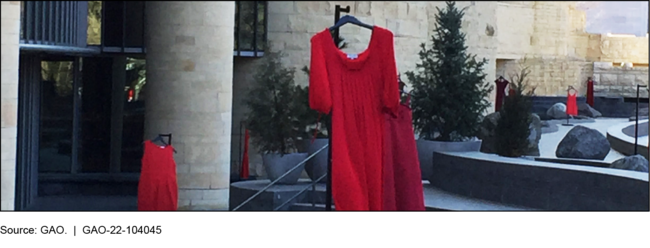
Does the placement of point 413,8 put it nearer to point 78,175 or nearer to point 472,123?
point 472,123

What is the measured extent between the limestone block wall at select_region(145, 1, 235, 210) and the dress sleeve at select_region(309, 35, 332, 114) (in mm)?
2426

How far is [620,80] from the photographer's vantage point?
5715 millimetres

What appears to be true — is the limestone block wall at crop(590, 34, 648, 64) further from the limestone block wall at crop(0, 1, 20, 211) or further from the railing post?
the limestone block wall at crop(0, 1, 20, 211)

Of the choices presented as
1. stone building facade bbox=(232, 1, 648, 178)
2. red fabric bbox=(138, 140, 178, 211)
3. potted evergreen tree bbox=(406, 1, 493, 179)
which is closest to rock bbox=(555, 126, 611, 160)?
stone building facade bbox=(232, 1, 648, 178)

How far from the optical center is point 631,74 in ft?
18.5

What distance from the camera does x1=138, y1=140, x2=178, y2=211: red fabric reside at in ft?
18.8

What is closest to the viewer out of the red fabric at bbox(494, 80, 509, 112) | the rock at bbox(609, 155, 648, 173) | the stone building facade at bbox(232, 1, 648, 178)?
the stone building facade at bbox(232, 1, 648, 178)

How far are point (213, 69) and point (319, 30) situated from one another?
10.5ft

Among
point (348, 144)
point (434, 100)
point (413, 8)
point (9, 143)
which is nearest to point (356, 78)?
point (348, 144)

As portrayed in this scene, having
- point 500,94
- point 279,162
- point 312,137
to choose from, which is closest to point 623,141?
point 500,94

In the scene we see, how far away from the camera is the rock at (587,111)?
718 centimetres

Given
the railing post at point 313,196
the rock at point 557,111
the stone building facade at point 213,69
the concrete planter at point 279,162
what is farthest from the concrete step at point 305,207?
the rock at point 557,111

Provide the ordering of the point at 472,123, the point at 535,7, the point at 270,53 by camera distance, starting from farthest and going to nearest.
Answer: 1. the point at 535,7
2. the point at 270,53
3. the point at 472,123
